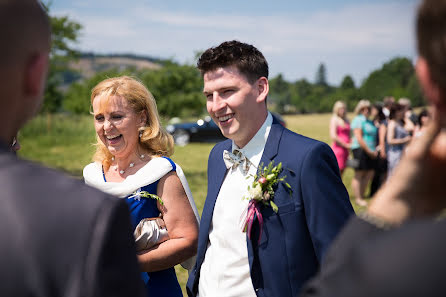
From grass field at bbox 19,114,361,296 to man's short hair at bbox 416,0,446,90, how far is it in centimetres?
1034

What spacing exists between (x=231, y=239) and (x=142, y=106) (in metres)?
1.36

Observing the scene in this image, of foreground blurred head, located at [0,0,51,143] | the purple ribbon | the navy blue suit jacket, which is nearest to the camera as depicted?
foreground blurred head, located at [0,0,51,143]

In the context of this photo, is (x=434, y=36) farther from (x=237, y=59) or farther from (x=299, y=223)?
(x=237, y=59)

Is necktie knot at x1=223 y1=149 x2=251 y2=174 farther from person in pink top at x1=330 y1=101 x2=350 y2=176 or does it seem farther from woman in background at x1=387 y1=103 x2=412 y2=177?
woman in background at x1=387 y1=103 x2=412 y2=177

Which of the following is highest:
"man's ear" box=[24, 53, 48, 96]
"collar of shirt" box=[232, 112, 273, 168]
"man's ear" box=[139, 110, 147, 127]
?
"man's ear" box=[24, 53, 48, 96]

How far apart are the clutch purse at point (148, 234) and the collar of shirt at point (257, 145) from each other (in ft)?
2.66

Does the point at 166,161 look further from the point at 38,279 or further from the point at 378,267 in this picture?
the point at 378,267

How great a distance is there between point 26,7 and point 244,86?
2.01m

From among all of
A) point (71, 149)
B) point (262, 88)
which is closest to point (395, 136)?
point (262, 88)

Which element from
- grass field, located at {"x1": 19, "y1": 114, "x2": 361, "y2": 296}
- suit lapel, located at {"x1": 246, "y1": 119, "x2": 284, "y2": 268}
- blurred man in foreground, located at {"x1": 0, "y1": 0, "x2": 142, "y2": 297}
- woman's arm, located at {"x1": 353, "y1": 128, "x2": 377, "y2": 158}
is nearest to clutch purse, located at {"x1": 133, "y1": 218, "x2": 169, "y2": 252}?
suit lapel, located at {"x1": 246, "y1": 119, "x2": 284, "y2": 268}

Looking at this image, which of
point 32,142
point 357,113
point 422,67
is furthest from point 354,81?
point 422,67

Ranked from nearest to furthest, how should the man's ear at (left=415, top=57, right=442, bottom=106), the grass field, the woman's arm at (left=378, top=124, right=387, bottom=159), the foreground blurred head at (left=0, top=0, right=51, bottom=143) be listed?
1. the man's ear at (left=415, top=57, right=442, bottom=106)
2. the foreground blurred head at (left=0, top=0, right=51, bottom=143)
3. the woman's arm at (left=378, top=124, right=387, bottom=159)
4. the grass field

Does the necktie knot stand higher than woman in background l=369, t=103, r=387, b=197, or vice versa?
the necktie knot

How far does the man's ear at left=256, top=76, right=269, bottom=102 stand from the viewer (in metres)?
3.23
